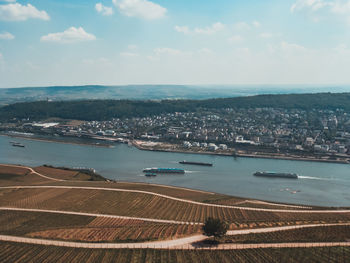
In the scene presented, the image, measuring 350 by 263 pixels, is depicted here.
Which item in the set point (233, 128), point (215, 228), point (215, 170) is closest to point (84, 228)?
point (215, 228)

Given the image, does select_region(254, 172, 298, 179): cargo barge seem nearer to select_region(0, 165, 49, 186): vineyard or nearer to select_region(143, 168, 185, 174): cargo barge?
select_region(143, 168, 185, 174): cargo barge

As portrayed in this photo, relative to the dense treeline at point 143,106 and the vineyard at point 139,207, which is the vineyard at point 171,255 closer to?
the vineyard at point 139,207

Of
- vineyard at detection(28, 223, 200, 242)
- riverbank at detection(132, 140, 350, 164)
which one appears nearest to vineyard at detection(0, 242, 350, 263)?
vineyard at detection(28, 223, 200, 242)

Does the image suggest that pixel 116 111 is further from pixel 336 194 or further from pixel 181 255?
pixel 181 255

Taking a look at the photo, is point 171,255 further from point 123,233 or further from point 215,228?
point 123,233

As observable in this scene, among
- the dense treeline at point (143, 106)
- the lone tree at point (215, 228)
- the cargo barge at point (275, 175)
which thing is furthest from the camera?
the dense treeline at point (143, 106)

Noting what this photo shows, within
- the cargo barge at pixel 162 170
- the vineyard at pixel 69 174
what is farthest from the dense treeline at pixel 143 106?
the cargo barge at pixel 162 170
